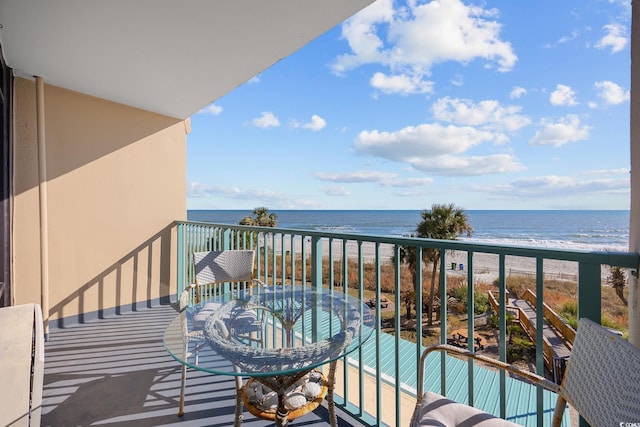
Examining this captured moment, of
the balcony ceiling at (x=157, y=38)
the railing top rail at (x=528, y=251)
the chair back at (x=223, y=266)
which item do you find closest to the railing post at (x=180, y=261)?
the chair back at (x=223, y=266)

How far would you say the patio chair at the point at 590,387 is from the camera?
0.79 meters

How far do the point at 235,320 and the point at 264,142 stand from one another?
29.9m

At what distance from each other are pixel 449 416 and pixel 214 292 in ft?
11.5

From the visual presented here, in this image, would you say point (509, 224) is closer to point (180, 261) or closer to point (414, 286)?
point (180, 261)

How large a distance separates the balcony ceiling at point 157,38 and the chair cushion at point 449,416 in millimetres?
2264

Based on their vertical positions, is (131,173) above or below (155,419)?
above

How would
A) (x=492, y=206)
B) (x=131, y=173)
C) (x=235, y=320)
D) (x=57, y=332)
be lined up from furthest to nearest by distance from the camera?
(x=492, y=206) < (x=131, y=173) < (x=57, y=332) < (x=235, y=320)

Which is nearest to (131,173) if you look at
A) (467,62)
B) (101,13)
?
(101,13)

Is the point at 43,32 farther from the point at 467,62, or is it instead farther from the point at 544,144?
the point at 544,144

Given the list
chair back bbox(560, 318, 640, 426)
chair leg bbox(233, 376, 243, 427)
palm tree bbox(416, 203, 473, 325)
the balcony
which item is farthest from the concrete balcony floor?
palm tree bbox(416, 203, 473, 325)

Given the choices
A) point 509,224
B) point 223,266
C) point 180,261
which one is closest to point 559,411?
point 223,266

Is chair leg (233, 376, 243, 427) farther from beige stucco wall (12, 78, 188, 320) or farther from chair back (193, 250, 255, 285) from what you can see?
beige stucco wall (12, 78, 188, 320)

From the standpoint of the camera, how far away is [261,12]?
2.10 m

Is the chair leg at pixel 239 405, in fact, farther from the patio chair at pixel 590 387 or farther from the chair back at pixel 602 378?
the chair back at pixel 602 378
